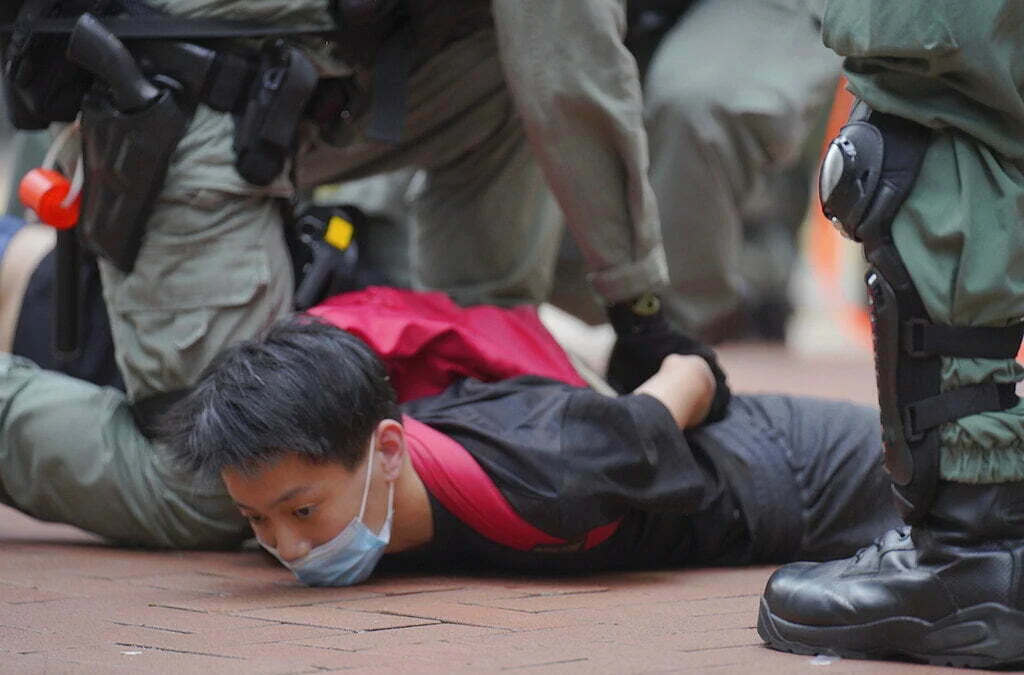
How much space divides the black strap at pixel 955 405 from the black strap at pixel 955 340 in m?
0.04

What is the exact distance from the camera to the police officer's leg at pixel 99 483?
3.25m

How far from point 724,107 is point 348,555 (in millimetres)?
1556

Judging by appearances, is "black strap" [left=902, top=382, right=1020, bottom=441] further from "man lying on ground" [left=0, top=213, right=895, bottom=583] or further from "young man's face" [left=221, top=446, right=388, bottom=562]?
"young man's face" [left=221, top=446, right=388, bottom=562]

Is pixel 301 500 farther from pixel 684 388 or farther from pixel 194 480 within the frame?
pixel 684 388

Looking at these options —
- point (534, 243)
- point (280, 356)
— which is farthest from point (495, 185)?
point (280, 356)

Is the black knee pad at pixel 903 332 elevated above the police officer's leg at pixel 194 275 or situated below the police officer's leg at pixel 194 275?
above

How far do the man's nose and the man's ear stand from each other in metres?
0.18

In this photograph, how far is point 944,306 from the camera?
7.02 feet

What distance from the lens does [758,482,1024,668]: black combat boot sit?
214cm

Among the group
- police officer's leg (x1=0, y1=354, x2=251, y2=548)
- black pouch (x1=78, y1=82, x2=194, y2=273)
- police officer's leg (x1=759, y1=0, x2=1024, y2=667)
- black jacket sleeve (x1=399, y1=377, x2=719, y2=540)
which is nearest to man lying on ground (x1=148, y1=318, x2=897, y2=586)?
black jacket sleeve (x1=399, y1=377, x2=719, y2=540)

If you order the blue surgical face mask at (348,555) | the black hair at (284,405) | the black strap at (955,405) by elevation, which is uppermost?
the black strap at (955,405)

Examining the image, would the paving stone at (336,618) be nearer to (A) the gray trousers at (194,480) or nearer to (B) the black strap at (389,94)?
(A) the gray trousers at (194,480)

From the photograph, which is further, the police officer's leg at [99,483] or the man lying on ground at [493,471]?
the police officer's leg at [99,483]

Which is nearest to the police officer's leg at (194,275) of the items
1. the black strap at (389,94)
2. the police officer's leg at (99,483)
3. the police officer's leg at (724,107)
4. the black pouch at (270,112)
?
the black pouch at (270,112)
